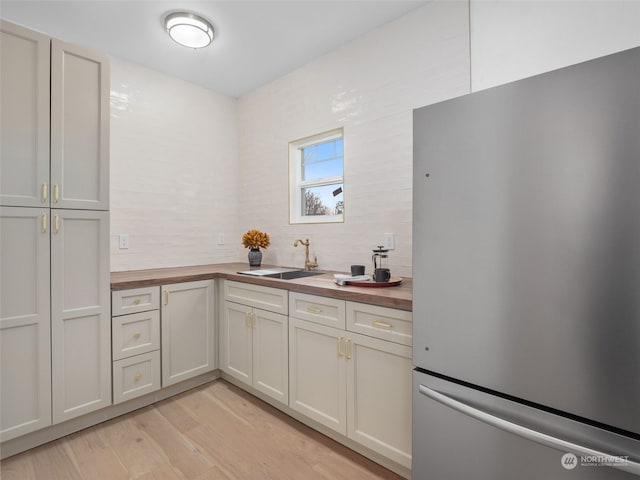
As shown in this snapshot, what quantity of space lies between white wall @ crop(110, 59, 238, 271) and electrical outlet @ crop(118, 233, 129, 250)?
28 millimetres

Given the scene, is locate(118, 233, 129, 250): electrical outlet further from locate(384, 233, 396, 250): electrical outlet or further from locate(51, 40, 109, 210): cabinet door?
locate(384, 233, 396, 250): electrical outlet

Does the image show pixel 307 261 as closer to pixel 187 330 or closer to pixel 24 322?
pixel 187 330

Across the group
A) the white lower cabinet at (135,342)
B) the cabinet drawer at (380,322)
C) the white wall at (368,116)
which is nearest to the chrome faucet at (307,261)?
the white wall at (368,116)

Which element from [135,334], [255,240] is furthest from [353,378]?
[255,240]

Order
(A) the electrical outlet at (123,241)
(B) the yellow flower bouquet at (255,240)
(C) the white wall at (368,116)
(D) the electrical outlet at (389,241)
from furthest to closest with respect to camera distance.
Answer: (B) the yellow flower bouquet at (255,240) → (A) the electrical outlet at (123,241) → (D) the electrical outlet at (389,241) → (C) the white wall at (368,116)

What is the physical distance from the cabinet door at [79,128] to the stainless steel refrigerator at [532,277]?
1.87 meters

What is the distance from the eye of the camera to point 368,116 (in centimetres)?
239

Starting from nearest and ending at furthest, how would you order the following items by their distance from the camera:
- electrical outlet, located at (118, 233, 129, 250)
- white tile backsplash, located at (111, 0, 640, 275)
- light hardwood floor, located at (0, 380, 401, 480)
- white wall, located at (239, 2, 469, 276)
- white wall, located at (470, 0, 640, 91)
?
white wall, located at (470, 0, 640, 91) → light hardwood floor, located at (0, 380, 401, 480) → white tile backsplash, located at (111, 0, 640, 275) → white wall, located at (239, 2, 469, 276) → electrical outlet, located at (118, 233, 129, 250)

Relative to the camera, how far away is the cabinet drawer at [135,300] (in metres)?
2.10

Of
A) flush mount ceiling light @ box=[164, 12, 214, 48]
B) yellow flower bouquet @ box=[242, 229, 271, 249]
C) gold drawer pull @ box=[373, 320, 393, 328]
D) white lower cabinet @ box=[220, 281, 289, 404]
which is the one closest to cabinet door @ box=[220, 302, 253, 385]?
white lower cabinet @ box=[220, 281, 289, 404]

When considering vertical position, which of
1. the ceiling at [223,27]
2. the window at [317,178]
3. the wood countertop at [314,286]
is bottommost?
the wood countertop at [314,286]

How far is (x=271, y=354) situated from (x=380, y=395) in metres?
0.85

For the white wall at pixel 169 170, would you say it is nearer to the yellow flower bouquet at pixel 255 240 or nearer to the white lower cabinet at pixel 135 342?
the yellow flower bouquet at pixel 255 240

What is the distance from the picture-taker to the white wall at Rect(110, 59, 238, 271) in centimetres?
272
